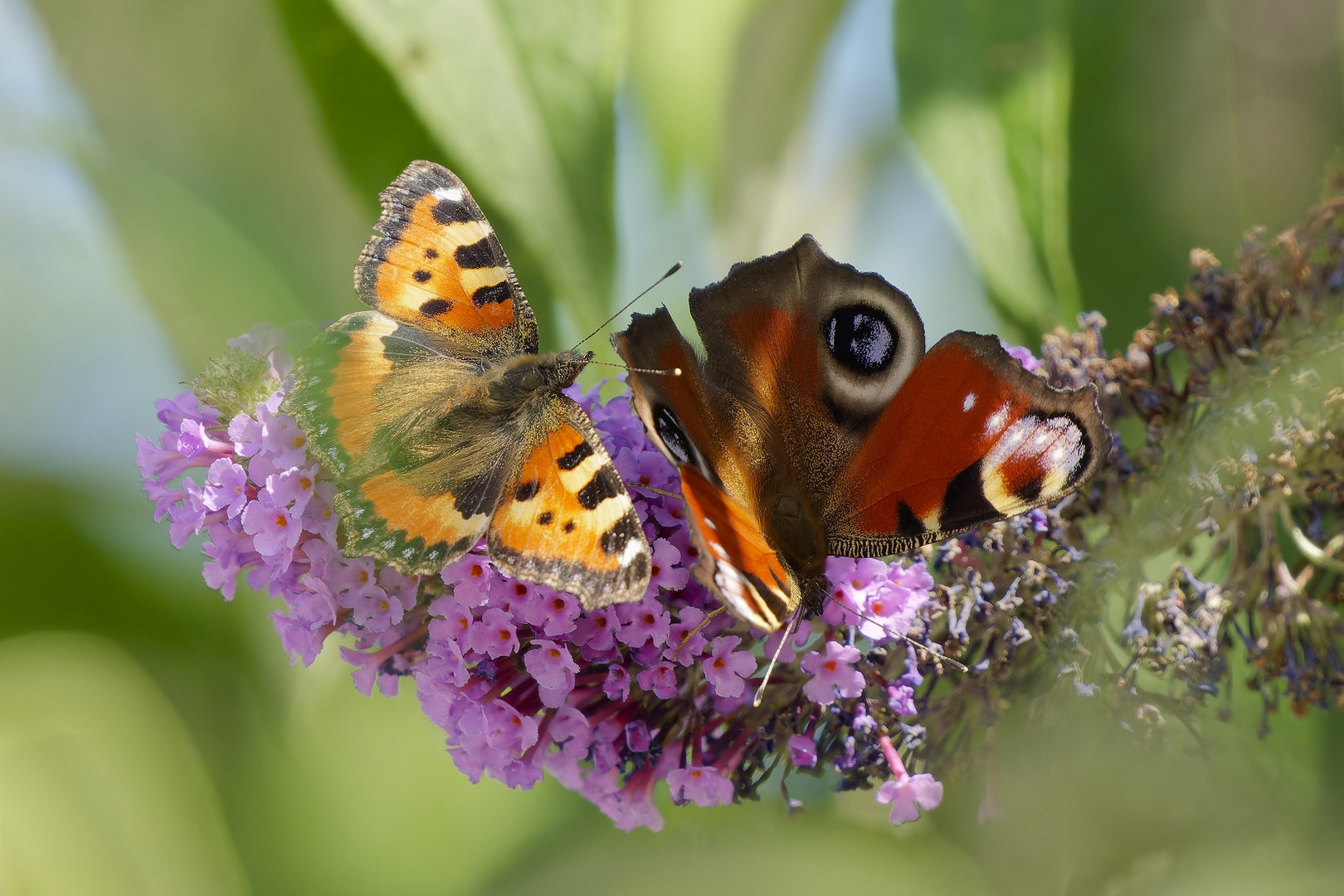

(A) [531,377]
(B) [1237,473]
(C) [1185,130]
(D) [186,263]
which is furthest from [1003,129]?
(D) [186,263]

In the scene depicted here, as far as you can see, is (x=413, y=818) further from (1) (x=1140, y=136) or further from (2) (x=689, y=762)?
(1) (x=1140, y=136)

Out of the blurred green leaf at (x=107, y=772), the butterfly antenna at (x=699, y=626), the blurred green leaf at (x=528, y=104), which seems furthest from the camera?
the blurred green leaf at (x=107, y=772)

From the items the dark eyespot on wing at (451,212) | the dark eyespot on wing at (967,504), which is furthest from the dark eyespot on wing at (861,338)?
the dark eyespot on wing at (451,212)

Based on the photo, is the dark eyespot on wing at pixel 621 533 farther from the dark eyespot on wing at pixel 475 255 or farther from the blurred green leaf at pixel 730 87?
the blurred green leaf at pixel 730 87

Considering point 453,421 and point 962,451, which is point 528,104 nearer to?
point 453,421

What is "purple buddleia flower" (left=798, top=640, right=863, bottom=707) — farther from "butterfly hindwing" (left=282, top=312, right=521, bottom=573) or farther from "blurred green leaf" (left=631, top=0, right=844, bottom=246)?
"blurred green leaf" (left=631, top=0, right=844, bottom=246)

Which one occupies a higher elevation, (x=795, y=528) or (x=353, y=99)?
(x=353, y=99)

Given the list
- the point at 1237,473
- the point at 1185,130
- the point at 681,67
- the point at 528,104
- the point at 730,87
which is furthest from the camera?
the point at 730,87
